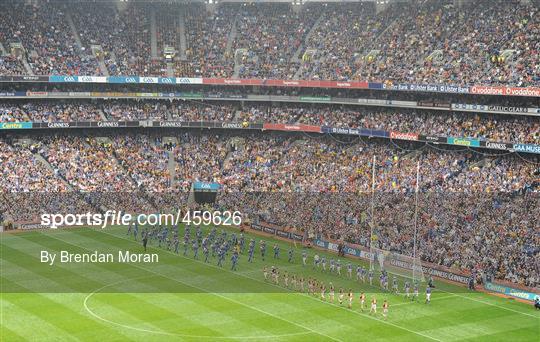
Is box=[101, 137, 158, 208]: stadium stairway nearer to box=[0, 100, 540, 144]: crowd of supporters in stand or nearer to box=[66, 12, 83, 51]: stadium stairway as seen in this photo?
box=[0, 100, 540, 144]: crowd of supporters in stand

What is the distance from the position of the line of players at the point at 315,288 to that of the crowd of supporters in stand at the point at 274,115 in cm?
2031

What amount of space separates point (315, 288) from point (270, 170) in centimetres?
2599

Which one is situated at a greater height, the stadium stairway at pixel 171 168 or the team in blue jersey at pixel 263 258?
the stadium stairway at pixel 171 168

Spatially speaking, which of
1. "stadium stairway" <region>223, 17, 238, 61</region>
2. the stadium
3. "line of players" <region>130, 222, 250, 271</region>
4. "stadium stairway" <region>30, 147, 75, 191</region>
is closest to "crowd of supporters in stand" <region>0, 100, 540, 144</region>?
the stadium

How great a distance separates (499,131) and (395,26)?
19017 millimetres

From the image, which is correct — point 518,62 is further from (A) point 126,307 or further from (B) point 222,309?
(A) point 126,307

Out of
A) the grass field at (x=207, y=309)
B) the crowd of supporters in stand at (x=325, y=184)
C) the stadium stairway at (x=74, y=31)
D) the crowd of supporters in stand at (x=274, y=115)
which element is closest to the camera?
the grass field at (x=207, y=309)

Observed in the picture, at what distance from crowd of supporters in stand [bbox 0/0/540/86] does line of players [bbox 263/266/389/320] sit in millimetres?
23016

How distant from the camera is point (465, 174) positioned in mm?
56625

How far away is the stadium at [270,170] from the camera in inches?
1607

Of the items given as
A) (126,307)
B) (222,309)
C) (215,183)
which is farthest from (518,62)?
(126,307)

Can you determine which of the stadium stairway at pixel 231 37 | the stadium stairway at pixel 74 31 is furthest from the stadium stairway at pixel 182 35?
the stadium stairway at pixel 74 31

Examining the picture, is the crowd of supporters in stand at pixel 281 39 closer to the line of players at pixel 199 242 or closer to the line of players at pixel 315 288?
the line of players at pixel 199 242

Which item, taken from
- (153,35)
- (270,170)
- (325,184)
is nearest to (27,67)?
(153,35)
